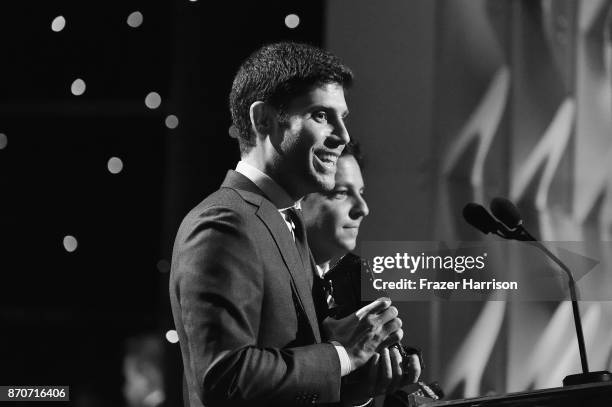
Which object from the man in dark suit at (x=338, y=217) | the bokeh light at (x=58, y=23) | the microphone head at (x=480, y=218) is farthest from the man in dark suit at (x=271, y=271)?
the bokeh light at (x=58, y=23)

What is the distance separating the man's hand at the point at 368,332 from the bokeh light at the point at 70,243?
2353 millimetres

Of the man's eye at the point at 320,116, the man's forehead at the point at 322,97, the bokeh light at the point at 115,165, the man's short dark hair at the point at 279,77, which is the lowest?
the man's eye at the point at 320,116

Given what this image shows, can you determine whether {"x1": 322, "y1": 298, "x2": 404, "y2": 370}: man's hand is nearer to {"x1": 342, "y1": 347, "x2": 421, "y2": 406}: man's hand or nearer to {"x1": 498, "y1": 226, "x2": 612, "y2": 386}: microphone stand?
{"x1": 342, "y1": 347, "x2": 421, "y2": 406}: man's hand

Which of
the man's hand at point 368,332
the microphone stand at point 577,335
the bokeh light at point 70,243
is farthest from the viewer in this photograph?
the bokeh light at point 70,243

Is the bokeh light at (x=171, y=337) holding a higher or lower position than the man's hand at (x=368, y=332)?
higher

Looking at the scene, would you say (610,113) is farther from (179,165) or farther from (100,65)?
(100,65)

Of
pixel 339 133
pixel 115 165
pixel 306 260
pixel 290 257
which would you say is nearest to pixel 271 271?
pixel 290 257

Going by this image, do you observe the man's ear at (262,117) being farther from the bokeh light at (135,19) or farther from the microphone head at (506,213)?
the bokeh light at (135,19)

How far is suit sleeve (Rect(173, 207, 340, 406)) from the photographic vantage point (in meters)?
1.29

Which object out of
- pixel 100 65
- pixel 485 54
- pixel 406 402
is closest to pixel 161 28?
pixel 100 65

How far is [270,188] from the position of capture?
5.09 ft

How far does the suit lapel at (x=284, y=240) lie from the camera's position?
4.81 ft

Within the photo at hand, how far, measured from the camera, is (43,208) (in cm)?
368

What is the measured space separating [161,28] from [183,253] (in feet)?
8.25
